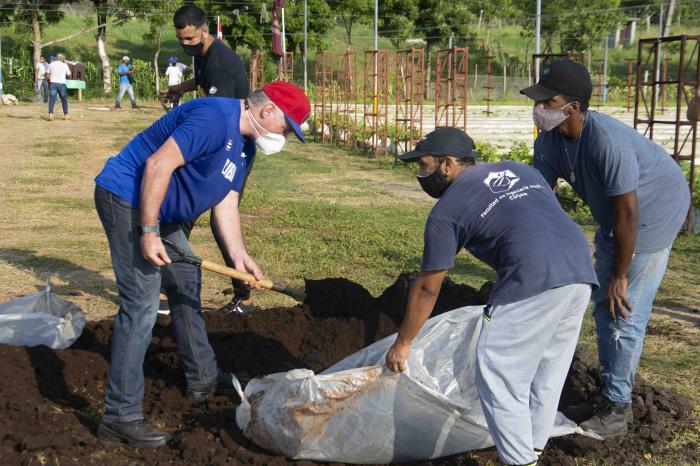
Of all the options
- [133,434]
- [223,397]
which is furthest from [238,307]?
[133,434]

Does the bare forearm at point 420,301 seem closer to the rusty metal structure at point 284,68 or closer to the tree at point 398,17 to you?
the rusty metal structure at point 284,68

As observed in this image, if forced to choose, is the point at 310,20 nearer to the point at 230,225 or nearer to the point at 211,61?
the point at 211,61

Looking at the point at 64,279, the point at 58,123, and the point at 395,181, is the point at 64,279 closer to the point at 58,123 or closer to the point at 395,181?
the point at 395,181

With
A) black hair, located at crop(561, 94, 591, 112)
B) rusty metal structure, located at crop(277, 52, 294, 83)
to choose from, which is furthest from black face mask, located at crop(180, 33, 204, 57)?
rusty metal structure, located at crop(277, 52, 294, 83)

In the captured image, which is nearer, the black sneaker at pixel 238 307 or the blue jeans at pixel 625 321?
the blue jeans at pixel 625 321

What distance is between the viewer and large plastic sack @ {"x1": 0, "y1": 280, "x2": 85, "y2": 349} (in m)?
4.67

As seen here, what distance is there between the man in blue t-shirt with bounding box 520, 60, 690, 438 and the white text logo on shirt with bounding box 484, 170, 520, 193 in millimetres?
627

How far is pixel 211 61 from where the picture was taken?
5.50 metres

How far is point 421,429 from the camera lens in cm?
339

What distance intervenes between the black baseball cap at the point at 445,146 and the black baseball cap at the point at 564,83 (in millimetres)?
616

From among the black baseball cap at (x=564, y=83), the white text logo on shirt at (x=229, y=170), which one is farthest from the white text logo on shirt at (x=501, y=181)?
the white text logo on shirt at (x=229, y=170)

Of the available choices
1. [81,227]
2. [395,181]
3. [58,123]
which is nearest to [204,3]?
[58,123]

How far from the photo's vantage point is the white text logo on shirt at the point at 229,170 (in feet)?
11.6

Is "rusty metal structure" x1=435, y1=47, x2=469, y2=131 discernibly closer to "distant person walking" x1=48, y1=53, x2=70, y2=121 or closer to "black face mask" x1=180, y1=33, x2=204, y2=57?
"black face mask" x1=180, y1=33, x2=204, y2=57
